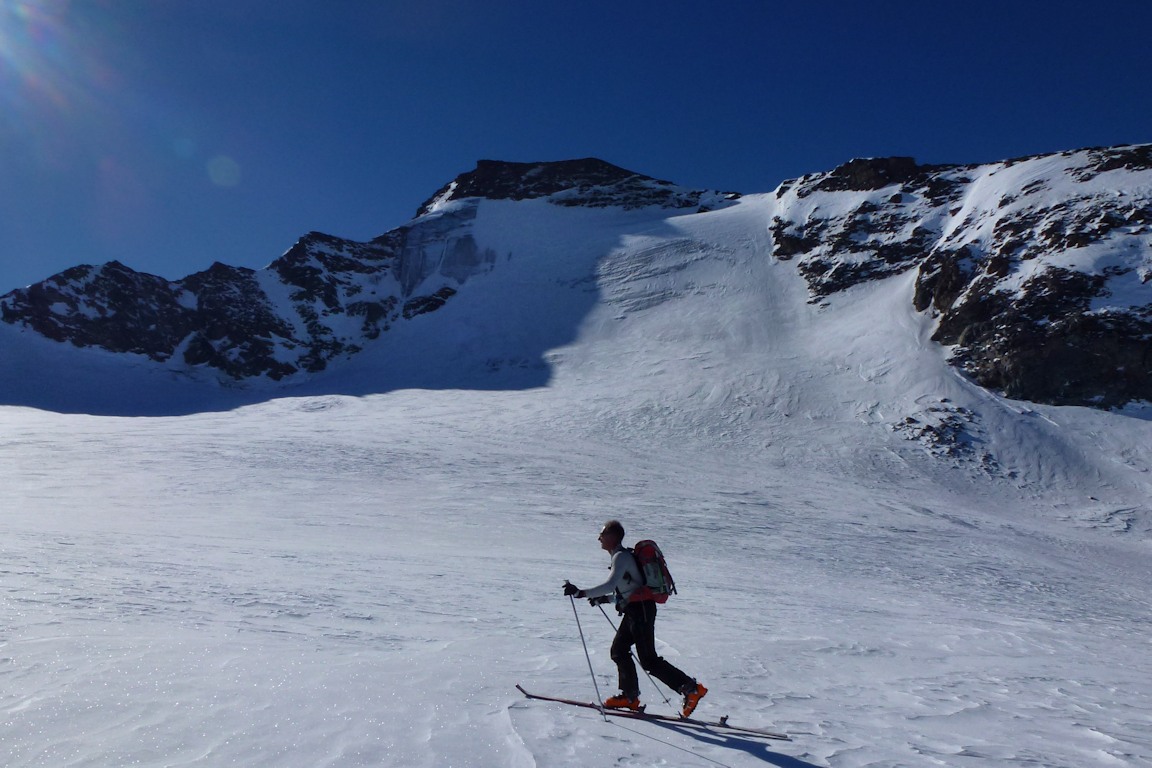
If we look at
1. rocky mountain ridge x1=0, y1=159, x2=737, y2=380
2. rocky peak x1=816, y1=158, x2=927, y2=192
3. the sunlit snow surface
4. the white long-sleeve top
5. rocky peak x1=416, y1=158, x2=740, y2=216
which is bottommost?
the sunlit snow surface

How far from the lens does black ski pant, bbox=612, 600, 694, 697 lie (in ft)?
17.6

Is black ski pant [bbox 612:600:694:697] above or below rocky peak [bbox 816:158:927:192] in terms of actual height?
below

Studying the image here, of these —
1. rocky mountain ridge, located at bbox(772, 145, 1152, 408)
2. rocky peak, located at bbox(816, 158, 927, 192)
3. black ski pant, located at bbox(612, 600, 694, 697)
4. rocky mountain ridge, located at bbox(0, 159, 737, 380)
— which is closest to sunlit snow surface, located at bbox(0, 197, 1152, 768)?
black ski pant, located at bbox(612, 600, 694, 697)

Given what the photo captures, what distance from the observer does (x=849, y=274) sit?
54.6 meters

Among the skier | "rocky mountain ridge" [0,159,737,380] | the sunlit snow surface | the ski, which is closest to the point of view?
the sunlit snow surface

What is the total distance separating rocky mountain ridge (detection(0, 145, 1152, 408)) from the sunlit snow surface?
3943 millimetres

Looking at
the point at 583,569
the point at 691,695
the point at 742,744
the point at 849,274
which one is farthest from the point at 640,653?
the point at 849,274

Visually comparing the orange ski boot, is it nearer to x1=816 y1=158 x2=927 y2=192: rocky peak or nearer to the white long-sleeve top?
the white long-sleeve top

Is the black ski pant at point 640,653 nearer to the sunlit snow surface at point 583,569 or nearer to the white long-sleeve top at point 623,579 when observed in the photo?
the white long-sleeve top at point 623,579

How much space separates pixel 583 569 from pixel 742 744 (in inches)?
310

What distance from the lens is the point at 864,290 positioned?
52.3 m

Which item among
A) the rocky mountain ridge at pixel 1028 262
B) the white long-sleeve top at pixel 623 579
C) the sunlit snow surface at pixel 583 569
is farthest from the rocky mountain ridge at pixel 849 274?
the white long-sleeve top at pixel 623 579

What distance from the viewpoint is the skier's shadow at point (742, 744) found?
14.5ft

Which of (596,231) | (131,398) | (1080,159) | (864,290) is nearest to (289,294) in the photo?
(131,398)
